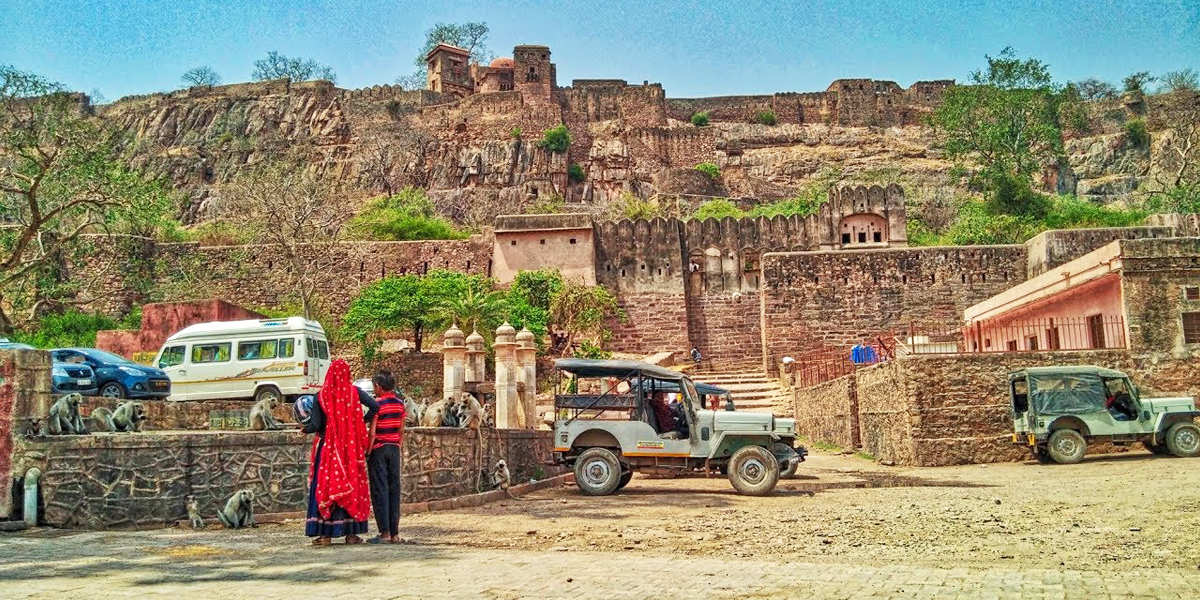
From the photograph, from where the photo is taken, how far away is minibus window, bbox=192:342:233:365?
17250mm

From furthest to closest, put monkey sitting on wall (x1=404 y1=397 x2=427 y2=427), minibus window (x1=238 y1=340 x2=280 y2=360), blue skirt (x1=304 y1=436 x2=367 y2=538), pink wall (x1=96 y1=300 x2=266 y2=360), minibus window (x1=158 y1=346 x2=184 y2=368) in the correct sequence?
pink wall (x1=96 y1=300 x2=266 y2=360) → minibus window (x1=158 y1=346 x2=184 y2=368) → minibus window (x1=238 y1=340 x2=280 y2=360) → monkey sitting on wall (x1=404 y1=397 x2=427 y2=427) → blue skirt (x1=304 y1=436 x2=367 y2=538)

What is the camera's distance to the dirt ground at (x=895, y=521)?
701 centimetres

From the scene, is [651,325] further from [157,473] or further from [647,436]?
[157,473]

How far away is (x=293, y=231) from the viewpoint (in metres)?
34.3

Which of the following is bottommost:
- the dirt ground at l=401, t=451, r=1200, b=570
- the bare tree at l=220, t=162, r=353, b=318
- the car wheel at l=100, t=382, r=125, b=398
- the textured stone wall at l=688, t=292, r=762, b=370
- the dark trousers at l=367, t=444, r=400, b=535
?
the dirt ground at l=401, t=451, r=1200, b=570

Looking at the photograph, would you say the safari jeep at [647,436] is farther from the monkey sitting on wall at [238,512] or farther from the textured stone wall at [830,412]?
the textured stone wall at [830,412]

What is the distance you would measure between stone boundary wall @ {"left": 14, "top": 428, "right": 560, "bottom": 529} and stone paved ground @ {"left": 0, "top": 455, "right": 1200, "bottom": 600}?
1.37 feet

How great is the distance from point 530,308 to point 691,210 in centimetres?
2125

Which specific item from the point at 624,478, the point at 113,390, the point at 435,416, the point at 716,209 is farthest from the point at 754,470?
the point at 716,209

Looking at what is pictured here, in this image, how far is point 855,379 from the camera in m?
17.8

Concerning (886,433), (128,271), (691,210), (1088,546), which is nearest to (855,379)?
(886,433)

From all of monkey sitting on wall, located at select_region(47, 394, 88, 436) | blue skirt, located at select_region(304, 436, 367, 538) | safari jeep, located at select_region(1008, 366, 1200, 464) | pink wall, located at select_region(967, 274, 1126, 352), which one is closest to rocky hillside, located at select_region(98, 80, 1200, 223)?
pink wall, located at select_region(967, 274, 1126, 352)

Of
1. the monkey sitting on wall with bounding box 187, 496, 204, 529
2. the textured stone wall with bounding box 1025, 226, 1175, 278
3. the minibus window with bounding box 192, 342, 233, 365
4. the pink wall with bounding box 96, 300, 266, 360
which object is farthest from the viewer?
the textured stone wall with bounding box 1025, 226, 1175, 278

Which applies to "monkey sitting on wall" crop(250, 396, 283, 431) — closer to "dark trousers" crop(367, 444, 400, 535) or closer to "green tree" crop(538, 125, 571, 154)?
"dark trousers" crop(367, 444, 400, 535)
